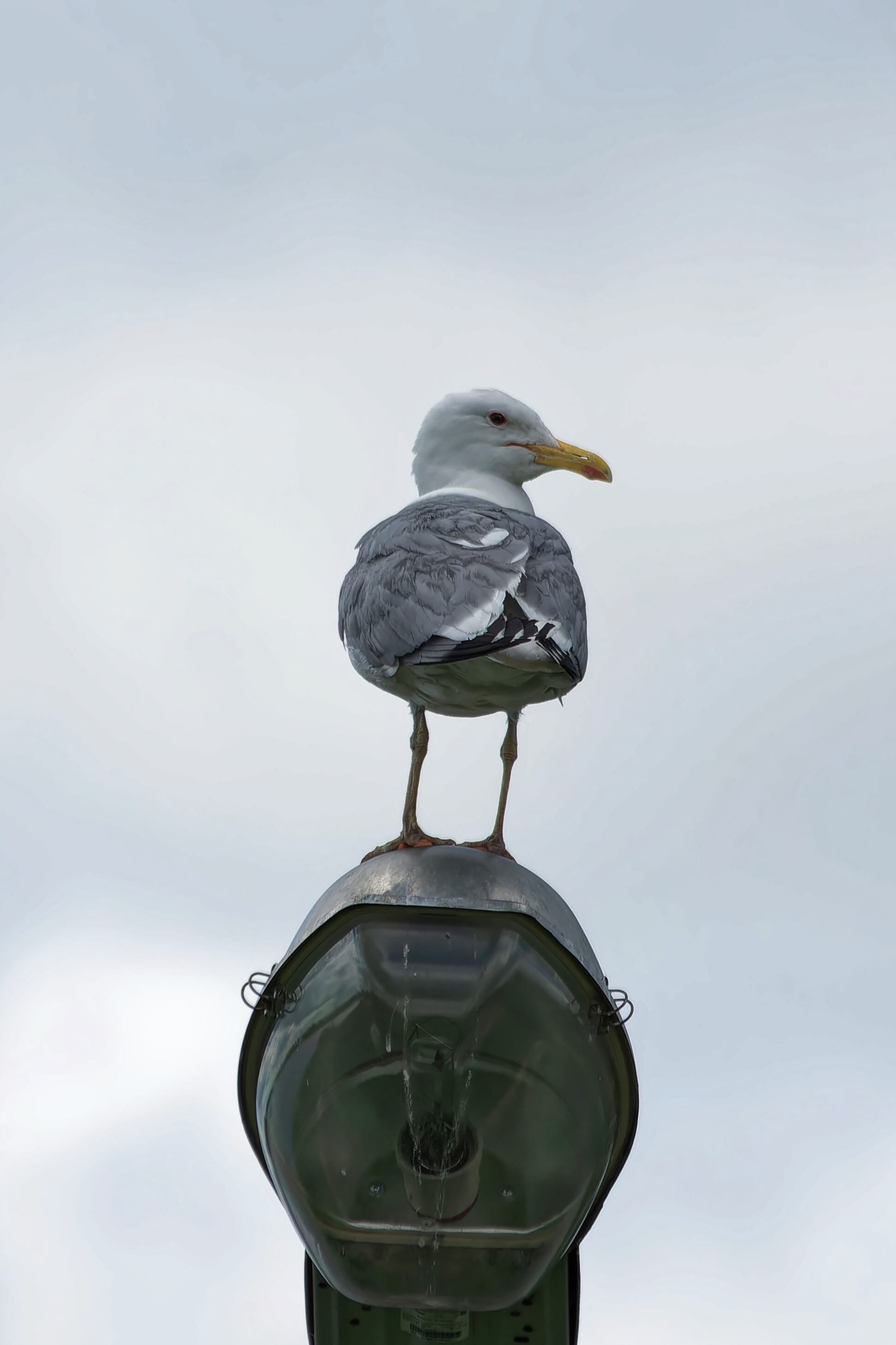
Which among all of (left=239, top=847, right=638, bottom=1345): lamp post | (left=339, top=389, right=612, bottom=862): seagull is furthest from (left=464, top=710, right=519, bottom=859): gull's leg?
(left=239, top=847, right=638, bottom=1345): lamp post

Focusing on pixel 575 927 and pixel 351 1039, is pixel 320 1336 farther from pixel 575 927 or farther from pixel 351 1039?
pixel 575 927

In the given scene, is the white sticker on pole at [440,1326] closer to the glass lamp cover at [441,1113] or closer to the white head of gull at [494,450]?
the glass lamp cover at [441,1113]

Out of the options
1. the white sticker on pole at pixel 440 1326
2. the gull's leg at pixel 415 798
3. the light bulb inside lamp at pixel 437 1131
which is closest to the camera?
the light bulb inside lamp at pixel 437 1131

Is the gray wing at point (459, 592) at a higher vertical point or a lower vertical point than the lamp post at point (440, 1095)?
higher

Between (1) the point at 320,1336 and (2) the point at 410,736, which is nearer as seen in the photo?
(1) the point at 320,1336

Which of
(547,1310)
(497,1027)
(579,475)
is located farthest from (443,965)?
(579,475)

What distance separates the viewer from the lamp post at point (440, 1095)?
14.5 ft

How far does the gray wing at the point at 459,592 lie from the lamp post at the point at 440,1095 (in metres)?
1.00

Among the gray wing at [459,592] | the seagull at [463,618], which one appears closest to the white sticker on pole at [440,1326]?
the seagull at [463,618]

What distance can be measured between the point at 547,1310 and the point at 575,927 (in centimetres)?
137

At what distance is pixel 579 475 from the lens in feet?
25.3

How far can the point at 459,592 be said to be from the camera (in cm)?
542

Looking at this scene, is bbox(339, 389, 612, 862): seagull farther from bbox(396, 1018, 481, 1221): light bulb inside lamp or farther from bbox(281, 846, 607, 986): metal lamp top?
bbox(396, 1018, 481, 1221): light bulb inside lamp

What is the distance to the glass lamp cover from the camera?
443cm
